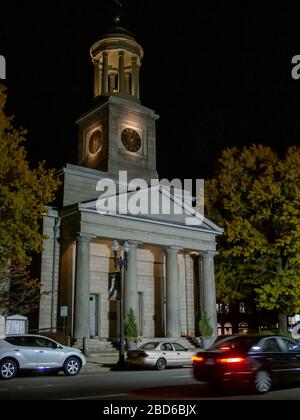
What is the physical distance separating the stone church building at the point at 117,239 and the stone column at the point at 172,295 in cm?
6

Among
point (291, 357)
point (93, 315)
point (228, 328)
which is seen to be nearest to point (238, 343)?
point (291, 357)

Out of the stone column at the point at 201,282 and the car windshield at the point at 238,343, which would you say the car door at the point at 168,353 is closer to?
the car windshield at the point at 238,343

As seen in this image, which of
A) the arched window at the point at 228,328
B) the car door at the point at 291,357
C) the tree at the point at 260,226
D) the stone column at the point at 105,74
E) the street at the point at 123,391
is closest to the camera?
the street at the point at 123,391

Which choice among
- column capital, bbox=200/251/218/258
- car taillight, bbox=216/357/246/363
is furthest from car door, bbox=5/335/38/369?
column capital, bbox=200/251/218/258

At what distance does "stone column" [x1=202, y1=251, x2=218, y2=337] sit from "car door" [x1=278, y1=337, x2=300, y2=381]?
20.4 meters

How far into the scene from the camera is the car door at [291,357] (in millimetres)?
13137

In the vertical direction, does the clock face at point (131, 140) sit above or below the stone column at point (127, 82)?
below

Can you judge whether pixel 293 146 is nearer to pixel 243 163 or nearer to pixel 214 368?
pixel 243 163

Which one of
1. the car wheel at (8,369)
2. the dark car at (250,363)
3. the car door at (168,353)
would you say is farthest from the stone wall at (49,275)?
the dark car at (250,363)

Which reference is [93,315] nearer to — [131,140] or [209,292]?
[209,292]

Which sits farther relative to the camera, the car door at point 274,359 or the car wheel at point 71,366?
the car wheel at point 71,366

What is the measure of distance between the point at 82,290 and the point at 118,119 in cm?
1740
